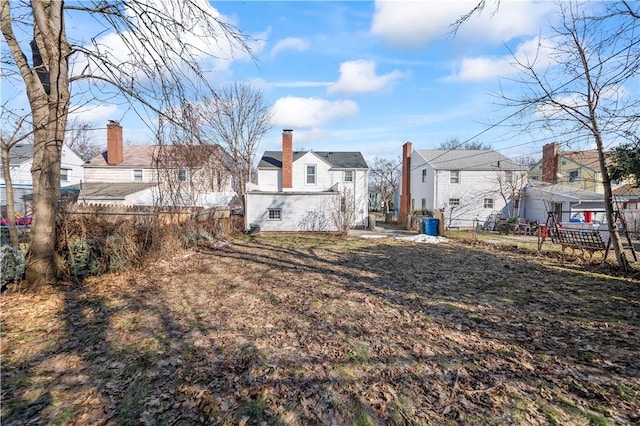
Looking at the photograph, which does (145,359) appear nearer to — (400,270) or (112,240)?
(112,240)

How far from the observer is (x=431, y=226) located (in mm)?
17766

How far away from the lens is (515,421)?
8.41 ft

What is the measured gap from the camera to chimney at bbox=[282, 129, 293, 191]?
22812 millimetres

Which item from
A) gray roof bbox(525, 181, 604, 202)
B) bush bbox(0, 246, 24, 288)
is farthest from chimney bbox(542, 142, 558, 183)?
bush bbox(0, 246, 24, 288)

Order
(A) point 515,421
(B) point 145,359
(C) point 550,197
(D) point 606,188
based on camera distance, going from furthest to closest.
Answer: (C) point 550,197, (D) point 606,188, (B) point 145,359, (A) point 515,421

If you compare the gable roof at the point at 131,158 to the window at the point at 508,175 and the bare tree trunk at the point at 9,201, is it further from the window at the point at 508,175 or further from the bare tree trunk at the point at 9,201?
the window at the point at 508,175

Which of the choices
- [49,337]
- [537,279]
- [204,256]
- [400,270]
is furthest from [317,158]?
[49,337]

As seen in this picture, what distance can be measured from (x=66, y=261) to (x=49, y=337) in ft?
10.1

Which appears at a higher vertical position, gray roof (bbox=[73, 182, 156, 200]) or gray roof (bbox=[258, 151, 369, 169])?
gray roof (bbox=[258, 151, 369, 169])

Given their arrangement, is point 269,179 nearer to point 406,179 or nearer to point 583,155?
point 406,179

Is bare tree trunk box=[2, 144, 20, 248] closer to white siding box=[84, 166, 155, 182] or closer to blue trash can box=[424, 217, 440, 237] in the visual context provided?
blue trash can box=[424, 217, 440, 237]

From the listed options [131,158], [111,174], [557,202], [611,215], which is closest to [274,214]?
[131,158]

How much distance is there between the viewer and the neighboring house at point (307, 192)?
61.8 feet

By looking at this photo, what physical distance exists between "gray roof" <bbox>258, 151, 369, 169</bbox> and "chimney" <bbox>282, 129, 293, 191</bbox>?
785 mm
